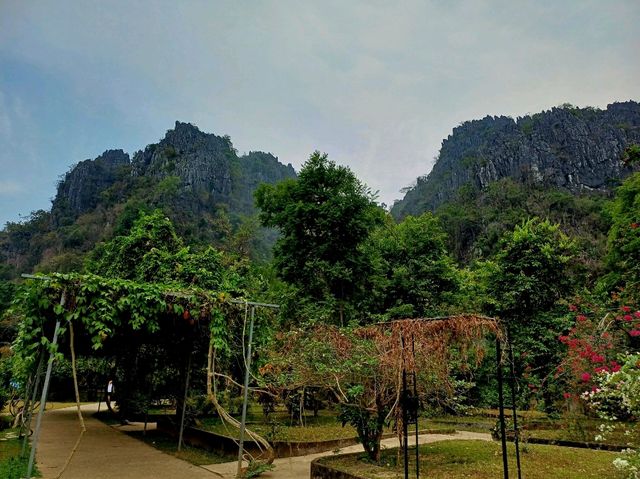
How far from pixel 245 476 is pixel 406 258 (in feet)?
47.5

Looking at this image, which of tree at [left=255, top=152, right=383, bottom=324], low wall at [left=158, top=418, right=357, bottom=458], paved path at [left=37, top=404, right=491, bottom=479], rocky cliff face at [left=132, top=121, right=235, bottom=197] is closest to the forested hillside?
rocky cliff face at [left=132, top=121, right=235, bottom=197]

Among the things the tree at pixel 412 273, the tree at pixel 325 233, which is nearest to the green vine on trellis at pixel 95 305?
the tree at pixel 325 233

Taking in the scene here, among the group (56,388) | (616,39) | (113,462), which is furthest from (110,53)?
(56,388)

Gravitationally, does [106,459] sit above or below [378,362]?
below

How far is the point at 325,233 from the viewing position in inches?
658

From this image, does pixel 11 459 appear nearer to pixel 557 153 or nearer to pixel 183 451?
pixel 183 451

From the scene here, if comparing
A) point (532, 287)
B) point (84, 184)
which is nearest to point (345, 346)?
point (532, 287)

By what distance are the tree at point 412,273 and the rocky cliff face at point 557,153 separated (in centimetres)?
4747

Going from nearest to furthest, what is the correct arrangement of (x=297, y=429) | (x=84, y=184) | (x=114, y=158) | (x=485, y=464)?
(x=485, y=464) < (x=297, y=429) < (x=84, y=184) < (x=114, y=158)

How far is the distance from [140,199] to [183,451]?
58.7 m

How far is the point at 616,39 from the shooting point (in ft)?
35.5

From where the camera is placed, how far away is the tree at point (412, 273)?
1831 centimetres

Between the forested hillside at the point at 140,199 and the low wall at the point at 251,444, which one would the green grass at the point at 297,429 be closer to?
the low wall at the point at 251,444

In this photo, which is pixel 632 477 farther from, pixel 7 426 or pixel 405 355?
pixel 7 426
